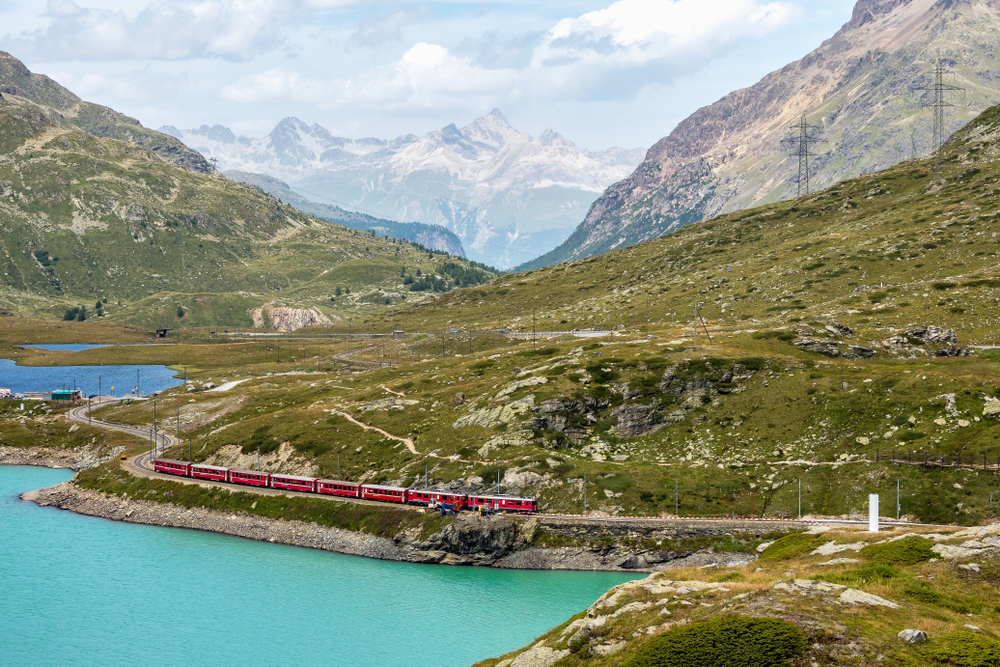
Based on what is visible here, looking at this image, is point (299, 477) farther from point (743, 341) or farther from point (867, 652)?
point (867, 652)

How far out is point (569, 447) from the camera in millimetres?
158750

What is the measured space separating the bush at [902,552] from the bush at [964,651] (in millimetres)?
19285

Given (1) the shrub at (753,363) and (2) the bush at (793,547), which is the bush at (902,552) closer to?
(2) the bush at (793,547)

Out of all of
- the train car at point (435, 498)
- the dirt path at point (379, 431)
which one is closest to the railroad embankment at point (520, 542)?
the train car at point (435, 498)

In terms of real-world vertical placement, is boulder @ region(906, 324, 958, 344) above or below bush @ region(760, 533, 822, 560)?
above

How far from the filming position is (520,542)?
133250mm

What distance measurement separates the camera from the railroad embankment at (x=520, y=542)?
125 metres

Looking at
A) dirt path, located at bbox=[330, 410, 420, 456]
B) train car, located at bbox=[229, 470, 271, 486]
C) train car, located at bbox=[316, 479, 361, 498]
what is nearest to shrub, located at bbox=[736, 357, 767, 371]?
dirt path, located at bbox=[330, 410, 420, 456]

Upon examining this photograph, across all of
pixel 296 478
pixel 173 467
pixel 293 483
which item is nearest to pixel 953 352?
pixel 296 478

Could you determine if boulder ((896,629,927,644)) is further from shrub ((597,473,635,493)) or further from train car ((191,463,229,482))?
train car ((191,463,229,482))

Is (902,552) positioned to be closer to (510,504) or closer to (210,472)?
(510,504)

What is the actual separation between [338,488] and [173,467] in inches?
1795

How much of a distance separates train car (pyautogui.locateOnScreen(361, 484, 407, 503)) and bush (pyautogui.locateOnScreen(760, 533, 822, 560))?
74.4 m

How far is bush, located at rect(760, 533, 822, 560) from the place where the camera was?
8775 cm
